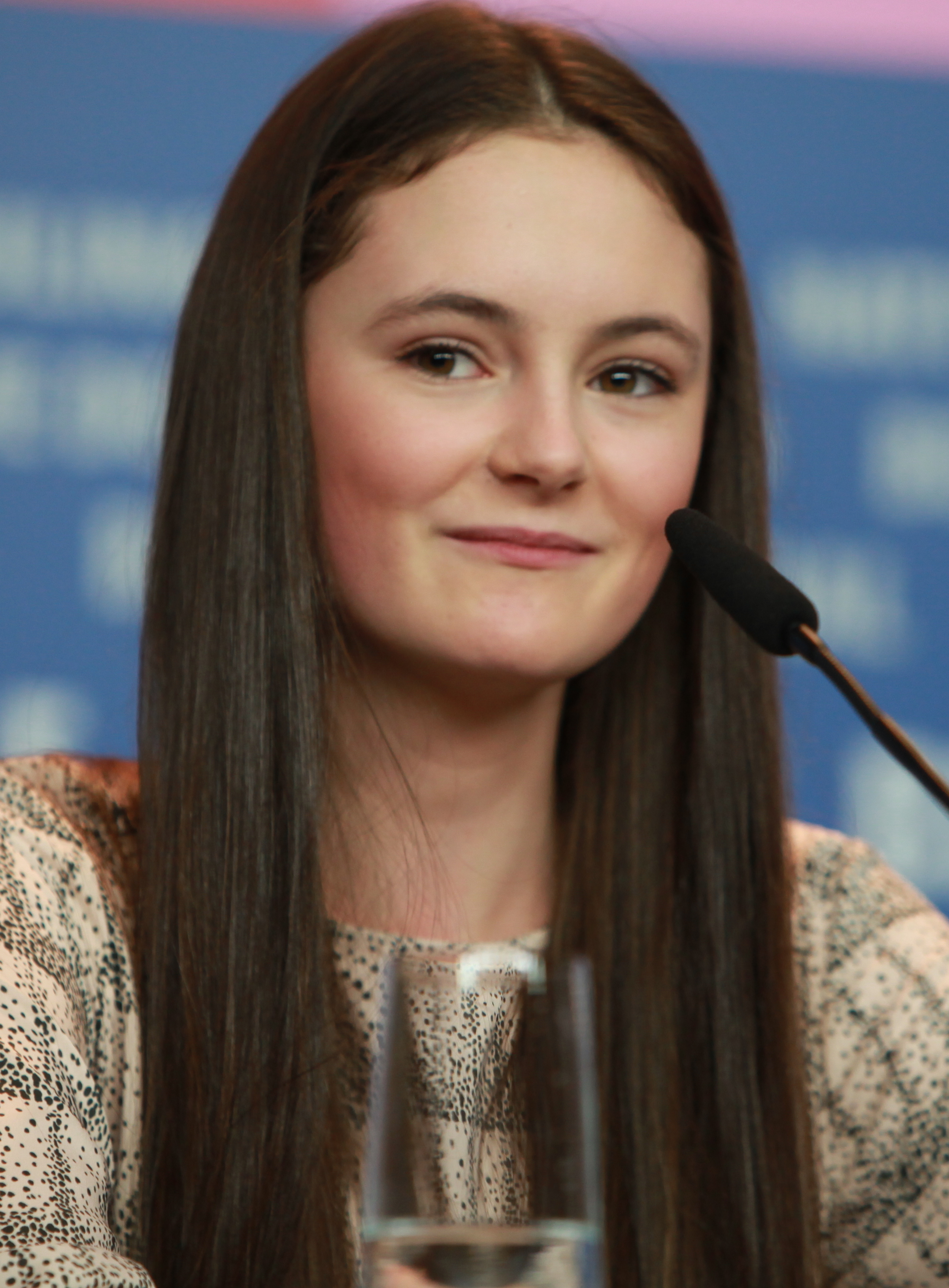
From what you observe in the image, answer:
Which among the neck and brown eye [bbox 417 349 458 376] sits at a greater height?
brown eye [bbox 417 349 458 376]

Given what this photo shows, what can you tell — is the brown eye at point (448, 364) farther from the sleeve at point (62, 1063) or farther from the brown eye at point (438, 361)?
the sleeve at point (62, 1063)

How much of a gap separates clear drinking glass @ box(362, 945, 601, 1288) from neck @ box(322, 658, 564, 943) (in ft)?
2.09

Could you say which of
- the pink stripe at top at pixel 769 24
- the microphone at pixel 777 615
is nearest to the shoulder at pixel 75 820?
the microphone at pixel 777 615

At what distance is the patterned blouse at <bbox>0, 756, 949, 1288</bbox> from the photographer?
0.81m

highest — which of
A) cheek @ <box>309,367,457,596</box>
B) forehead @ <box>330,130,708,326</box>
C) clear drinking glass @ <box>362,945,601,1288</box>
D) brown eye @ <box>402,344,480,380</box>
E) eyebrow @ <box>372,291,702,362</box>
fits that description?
forehead @ <box>330,130,708,326</box>

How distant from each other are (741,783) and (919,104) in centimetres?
121

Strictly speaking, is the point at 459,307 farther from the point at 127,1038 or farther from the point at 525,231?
the point at 127,1038

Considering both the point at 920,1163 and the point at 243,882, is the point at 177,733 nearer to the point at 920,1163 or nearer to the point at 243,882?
the point at 243,882

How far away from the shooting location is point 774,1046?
1.22m

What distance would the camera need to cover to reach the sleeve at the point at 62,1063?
2.50ft

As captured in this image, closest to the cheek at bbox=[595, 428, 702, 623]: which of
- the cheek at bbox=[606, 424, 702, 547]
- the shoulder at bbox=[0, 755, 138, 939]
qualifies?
the cheek at bbox=[606, 424, 702, 547]

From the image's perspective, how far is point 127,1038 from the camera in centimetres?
108

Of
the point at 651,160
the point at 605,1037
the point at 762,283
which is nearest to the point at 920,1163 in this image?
the point at 605,1037

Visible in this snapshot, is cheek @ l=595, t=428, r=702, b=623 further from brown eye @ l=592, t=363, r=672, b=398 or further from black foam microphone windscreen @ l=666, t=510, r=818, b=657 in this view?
black foam microphone windscreen @ l=666, t=510, r=818, b=657
